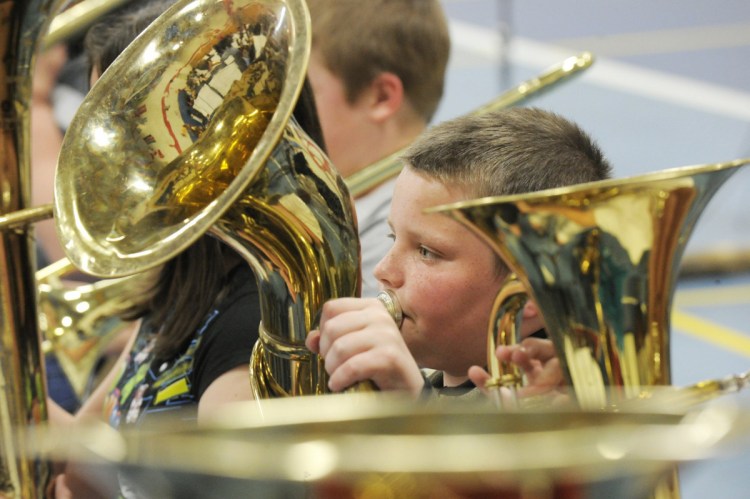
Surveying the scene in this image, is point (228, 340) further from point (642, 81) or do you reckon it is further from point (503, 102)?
point (642, 81)

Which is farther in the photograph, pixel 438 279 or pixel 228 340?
pixel 228 340

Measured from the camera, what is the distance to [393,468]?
41cm

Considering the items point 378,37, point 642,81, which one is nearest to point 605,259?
point 378,37

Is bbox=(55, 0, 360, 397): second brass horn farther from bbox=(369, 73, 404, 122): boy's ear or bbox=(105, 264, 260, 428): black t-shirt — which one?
bbox=(369, 73, 404, 122): boy's ear

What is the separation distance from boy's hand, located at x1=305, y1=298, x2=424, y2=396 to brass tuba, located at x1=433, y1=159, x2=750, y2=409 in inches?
4.6

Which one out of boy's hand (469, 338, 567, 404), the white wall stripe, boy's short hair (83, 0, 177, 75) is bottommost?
boy's hand (469, 338, 567, 404)

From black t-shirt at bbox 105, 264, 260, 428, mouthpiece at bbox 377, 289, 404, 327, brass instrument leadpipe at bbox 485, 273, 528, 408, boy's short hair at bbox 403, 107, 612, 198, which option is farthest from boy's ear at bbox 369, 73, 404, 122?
brass instrument leadpipe at bbox 485, 273, 528, 408

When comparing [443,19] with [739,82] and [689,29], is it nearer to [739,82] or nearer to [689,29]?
[739,82]

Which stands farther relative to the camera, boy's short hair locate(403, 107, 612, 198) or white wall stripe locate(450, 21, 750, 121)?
white wall stripe locate(450, 21, 750, 121)

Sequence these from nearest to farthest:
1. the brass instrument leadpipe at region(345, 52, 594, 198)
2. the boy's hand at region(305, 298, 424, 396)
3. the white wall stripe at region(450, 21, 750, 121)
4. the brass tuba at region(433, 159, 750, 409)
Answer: the brass tuba at region(433, 159, 750, 409) → the boy's hand at region(305, 298, 424, 396) → the brass instrument leadpipe at region(345, 52, 594, 198) → the white wall stripe at region(450, 21, 750, 121)

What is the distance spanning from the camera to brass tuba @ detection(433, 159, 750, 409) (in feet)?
2.35

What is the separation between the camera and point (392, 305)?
0.96m

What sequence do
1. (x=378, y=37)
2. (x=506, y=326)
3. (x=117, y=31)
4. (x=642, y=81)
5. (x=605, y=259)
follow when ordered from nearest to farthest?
(x=605, y=259) → (x=506, y=326) → (x=117, y=31) → (x=378, y=37) → (x=642, y=81)

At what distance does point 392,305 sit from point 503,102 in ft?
2.79
